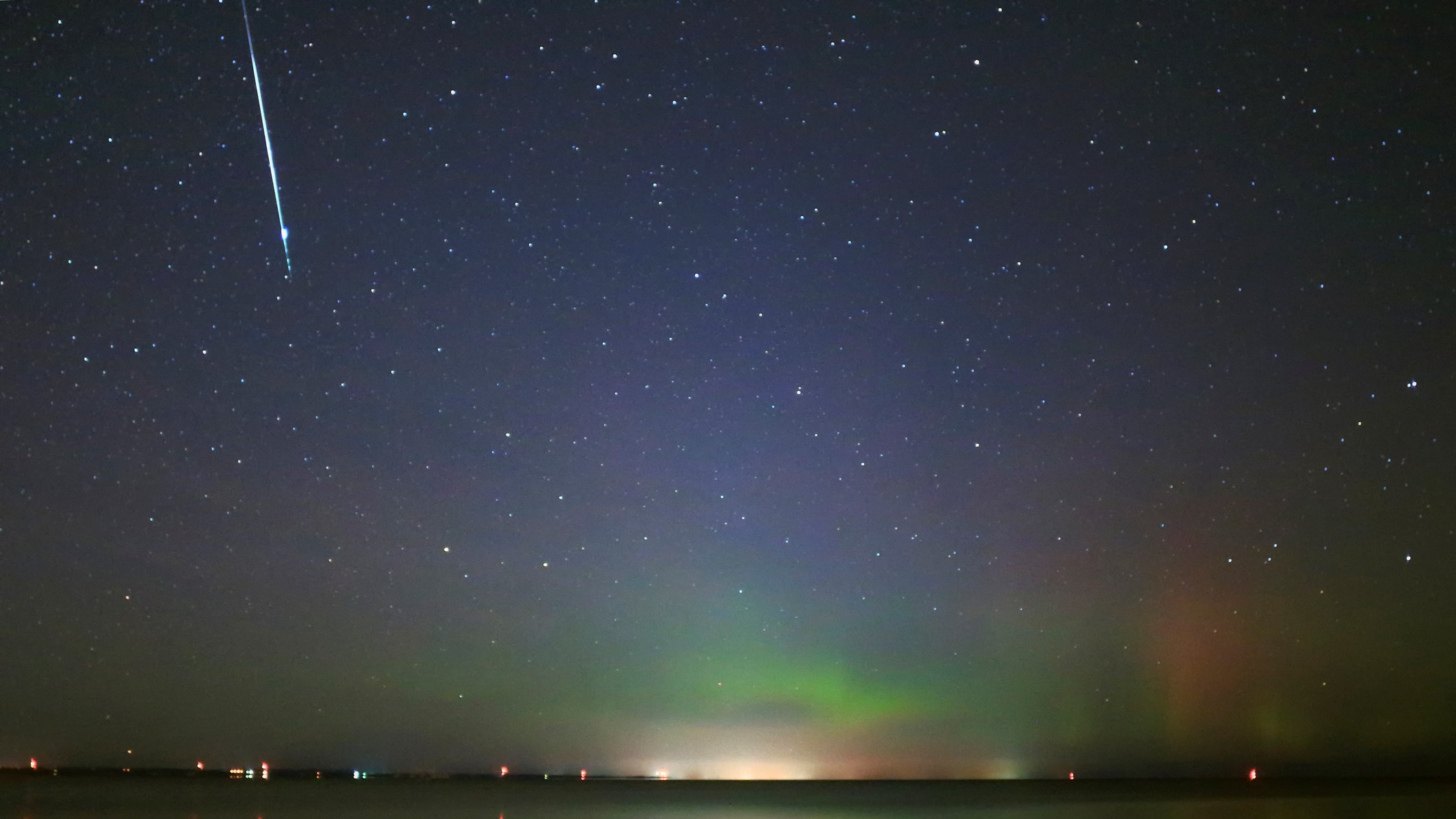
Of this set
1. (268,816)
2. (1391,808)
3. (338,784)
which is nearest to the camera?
(268,816)

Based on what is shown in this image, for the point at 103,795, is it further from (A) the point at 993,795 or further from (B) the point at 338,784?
(A) the point at 993,795

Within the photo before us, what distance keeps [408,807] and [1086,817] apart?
17822mm

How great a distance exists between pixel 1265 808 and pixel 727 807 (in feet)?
48.8

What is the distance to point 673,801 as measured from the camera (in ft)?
119

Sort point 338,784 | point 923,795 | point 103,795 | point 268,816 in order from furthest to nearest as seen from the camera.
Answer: point 338,784, point 923,795, point 103,795, point 268,816

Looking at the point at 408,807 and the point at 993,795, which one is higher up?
the point at 408,807

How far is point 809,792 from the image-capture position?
49.7m

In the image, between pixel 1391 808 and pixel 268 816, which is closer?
pixel 268 816

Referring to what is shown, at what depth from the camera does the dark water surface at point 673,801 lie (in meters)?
25.8

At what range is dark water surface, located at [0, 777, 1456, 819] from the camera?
25844 mm

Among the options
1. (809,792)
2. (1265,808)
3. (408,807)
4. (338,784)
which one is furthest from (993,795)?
(338,784)

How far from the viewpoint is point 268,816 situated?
79.0 feet

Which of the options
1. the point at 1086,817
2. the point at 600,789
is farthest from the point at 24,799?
the point at 1086,817

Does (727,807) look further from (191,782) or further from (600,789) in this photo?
(191,782)
